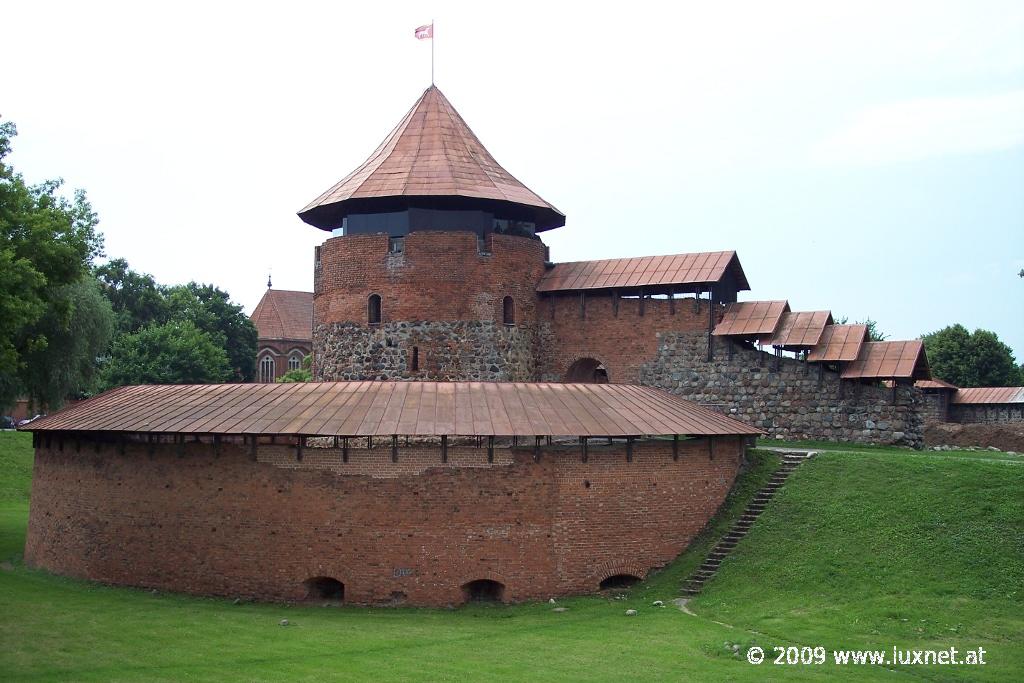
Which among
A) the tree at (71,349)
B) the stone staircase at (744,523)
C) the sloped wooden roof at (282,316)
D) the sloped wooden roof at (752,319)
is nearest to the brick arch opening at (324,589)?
the stone staircase at (744,523)

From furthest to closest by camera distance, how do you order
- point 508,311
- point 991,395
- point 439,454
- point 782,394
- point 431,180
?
point 991,395, point 508,311, point 431,180, point 782,394, point 439,454

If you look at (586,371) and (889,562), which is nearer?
(889,562)

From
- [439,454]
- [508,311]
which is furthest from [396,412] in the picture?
[508,311]

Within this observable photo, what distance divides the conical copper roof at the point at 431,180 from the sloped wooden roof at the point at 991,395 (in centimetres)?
2394

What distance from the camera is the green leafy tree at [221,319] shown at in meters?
55.7

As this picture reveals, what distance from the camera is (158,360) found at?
46.0 meters

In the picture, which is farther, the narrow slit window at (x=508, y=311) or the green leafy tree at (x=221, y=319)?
the green leafy tree at (x=221, y=319)

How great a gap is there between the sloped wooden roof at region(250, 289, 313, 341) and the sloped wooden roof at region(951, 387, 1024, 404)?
38.8 metres

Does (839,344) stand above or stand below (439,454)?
above

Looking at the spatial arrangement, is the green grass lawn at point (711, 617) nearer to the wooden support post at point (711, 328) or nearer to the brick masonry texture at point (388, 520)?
the brick masonry texture at point (388, 520)

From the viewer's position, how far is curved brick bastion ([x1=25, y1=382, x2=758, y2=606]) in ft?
65.4

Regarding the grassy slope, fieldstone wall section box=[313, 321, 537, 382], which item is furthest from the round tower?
the grassy slope

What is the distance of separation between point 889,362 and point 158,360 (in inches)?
1214

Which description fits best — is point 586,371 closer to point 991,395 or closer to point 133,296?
point 991,395
